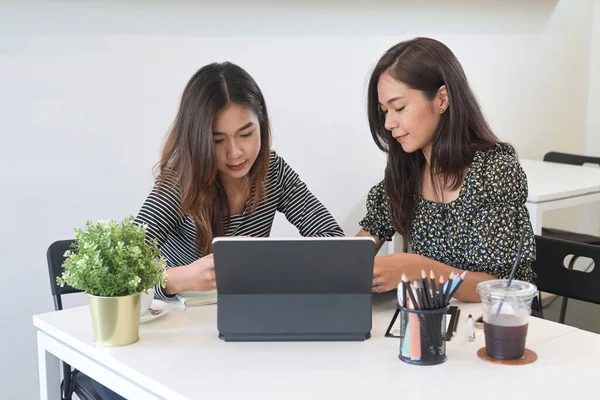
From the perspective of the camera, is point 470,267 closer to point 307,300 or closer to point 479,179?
point 479,179

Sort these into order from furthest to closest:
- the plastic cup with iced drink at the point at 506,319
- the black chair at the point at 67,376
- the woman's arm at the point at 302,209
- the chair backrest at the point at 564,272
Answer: the woman's arm at the point at 302,209 → the chair backrest at the point at 564,272 → the black chair at the point at 67,376 → the plastic cup with iced drink at the point at 506,319

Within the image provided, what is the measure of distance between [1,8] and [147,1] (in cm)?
47

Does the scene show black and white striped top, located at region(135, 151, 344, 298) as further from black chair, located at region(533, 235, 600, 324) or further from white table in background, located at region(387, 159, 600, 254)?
white table in background, located at region(387, 159, 600, 254)

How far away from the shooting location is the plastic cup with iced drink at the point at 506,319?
52.7 inches

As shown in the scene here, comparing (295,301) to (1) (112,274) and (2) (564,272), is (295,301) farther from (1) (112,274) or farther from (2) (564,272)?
(2) (564,272)

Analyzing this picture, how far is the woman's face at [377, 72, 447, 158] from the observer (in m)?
1.91

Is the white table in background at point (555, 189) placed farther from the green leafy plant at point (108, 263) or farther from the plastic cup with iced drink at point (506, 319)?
the green leafy plant at point (108, 263)

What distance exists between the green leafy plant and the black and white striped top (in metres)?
0.41

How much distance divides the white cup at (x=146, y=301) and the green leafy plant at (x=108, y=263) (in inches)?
4.4

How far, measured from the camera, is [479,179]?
72.8 inches

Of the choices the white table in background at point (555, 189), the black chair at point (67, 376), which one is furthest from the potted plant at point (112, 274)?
the white table in background at point (555, 189)

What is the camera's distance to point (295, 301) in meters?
1.45

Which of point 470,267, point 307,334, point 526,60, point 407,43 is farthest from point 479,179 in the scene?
point 526,60

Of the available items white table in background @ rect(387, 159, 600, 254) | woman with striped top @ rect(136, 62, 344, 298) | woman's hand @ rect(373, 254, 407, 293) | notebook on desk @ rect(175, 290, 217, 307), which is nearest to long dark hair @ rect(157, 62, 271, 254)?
woman with striped top @ rect(136, 62, 344, 298)
